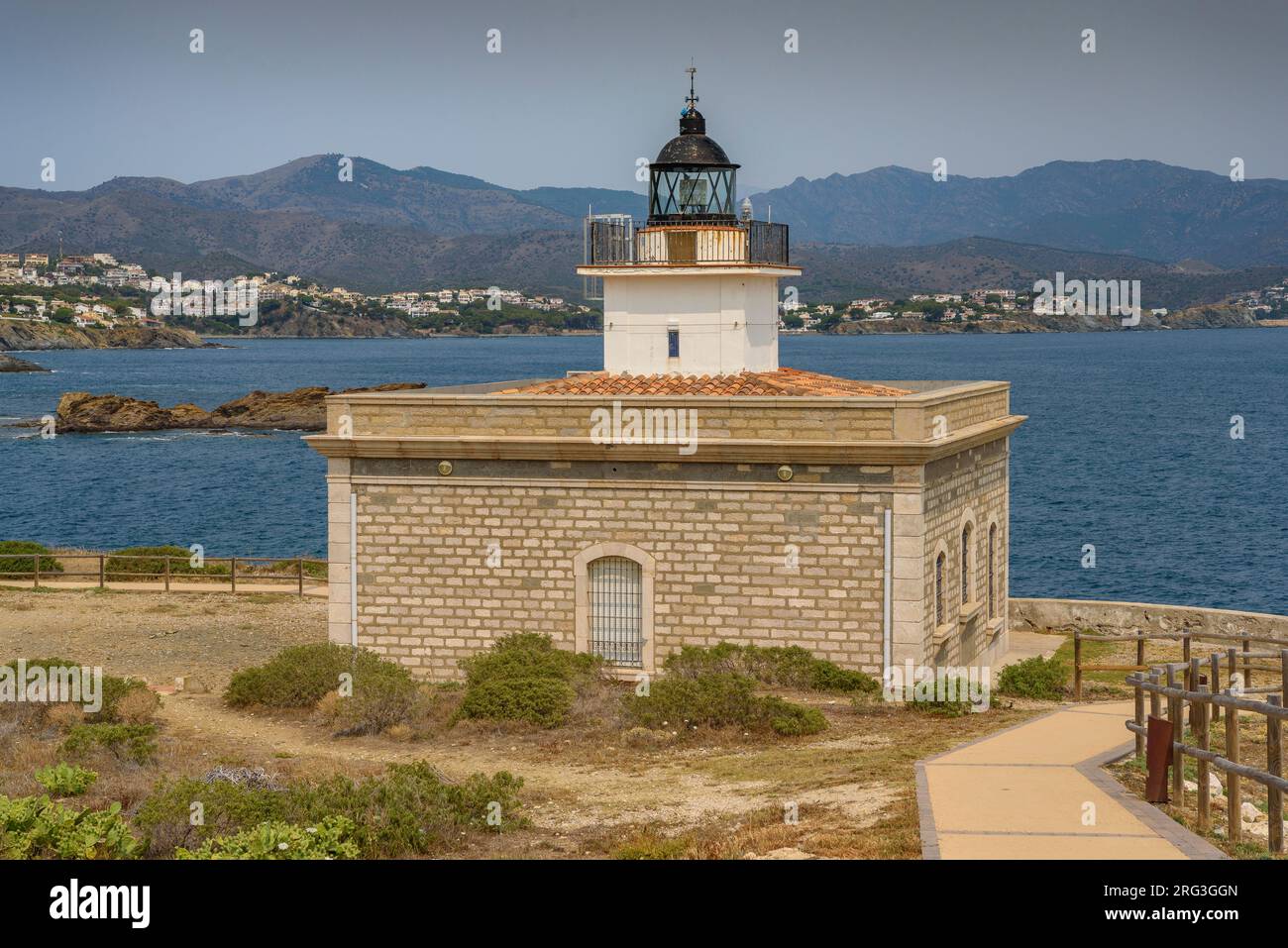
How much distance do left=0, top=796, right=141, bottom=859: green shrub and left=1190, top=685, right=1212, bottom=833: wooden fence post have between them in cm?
807

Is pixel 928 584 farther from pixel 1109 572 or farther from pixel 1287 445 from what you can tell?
pixel 1287 445

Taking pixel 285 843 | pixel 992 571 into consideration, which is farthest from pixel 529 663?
pixel 992 571

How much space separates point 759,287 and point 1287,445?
2935 inches

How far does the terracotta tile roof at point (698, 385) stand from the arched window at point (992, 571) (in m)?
2.79

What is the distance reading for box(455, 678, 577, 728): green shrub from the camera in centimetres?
1906

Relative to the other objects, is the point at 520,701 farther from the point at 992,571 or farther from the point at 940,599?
the point at 992,571

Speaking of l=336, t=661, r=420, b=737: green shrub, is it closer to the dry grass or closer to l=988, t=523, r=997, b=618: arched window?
the dry grass

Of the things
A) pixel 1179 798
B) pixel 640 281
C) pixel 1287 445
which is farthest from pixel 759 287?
pixel 1287 445

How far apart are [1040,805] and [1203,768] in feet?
4.48

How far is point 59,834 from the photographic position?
1246 centimetres

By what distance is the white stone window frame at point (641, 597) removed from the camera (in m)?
21.2

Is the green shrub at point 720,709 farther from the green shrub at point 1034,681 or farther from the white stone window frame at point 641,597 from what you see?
the green shrub at point 1034,681

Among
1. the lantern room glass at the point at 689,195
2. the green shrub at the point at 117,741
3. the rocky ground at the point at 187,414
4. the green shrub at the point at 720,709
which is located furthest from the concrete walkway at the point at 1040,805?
the rocky ground at the point at 187,414
